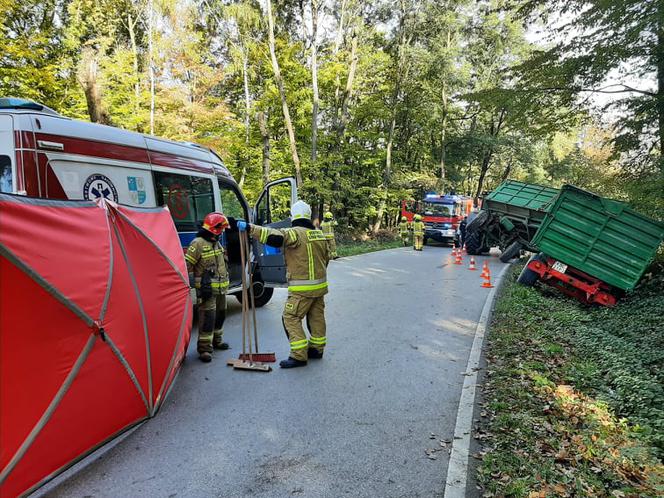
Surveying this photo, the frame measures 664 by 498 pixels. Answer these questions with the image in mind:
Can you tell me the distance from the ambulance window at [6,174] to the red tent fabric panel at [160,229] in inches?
57.3

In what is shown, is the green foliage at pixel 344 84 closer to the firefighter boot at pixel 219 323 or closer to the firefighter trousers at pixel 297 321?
the firefighter trousers at pixel 297 321

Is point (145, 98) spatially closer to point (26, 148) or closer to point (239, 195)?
point (239, 195)

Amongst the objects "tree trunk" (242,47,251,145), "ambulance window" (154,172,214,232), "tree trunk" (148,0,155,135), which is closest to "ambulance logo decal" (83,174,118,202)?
"ambulance window" (154,172,214,232)

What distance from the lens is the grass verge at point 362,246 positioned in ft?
60.7

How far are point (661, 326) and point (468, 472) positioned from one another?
5.64 metres

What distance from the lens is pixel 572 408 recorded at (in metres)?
4.11

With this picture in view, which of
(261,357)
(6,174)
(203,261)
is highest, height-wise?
(6,174)

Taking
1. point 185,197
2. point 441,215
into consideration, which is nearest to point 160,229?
point 185,197

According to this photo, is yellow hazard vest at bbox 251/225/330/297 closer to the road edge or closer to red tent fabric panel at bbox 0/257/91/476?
the road edge

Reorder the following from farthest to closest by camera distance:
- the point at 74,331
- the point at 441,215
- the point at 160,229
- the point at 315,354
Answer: the point at 441,215 < the point at 315,354 < the point at 160,229 < the point at 74,331

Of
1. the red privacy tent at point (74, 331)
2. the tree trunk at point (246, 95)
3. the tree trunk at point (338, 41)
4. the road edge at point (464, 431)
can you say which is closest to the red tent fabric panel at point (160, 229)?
the red privacy tent at point (74, 331)

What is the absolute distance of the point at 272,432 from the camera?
363 centimetres

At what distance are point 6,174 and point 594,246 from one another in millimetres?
9971

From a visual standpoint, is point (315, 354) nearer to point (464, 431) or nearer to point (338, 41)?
point (464, 431)
